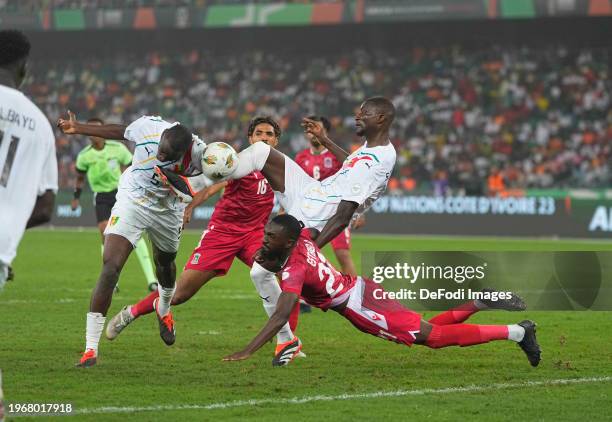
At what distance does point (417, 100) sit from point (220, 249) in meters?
29.1

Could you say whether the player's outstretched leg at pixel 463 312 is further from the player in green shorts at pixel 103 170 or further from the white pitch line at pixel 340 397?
the player in green shorts at pixel 103 170

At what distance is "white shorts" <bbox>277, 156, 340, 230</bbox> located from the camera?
892 cm

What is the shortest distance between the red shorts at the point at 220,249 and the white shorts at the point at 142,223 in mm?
595

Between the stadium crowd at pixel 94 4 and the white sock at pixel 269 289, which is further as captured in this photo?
the stadium crowd at pixel 94 4

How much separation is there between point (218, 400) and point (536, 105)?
102ft

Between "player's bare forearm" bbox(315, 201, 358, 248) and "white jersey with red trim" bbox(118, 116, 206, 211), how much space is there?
1.23 m

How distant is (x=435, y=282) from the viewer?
39.2 ft

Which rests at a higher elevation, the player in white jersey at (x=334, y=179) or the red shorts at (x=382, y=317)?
the player in white jersey at (x=334, y=179)

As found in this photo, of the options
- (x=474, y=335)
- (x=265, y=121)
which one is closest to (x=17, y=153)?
(x=474, y=335)

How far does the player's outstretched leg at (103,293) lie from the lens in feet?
29.5

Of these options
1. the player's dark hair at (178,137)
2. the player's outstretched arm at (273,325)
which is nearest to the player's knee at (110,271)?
the player's dark hair at (178,137)

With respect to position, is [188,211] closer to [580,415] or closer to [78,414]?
[78,414]

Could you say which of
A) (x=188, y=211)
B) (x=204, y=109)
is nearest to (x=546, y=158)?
(x=204, y=109)

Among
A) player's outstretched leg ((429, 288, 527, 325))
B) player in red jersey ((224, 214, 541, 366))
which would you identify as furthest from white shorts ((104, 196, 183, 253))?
player's outstretched leg ((429, 288, 527, 325))
